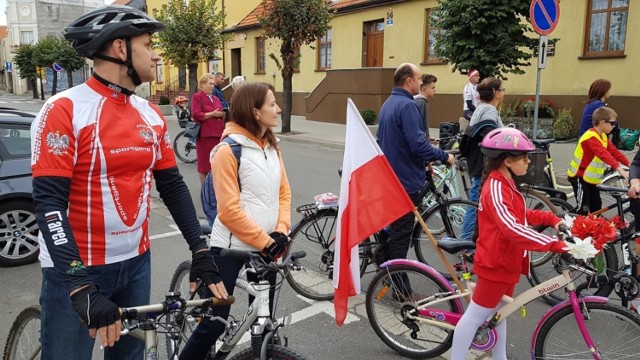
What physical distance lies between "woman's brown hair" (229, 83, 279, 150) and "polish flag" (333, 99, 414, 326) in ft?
1.83

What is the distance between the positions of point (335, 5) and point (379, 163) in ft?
67.8

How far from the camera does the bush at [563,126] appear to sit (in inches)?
557

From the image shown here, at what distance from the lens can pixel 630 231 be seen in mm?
4102

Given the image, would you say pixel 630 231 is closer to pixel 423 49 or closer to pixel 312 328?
pixel 312 328

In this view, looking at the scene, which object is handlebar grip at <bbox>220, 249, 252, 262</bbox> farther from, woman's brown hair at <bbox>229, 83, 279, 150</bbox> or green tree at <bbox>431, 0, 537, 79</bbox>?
green tree at <bbox>431, 0, 537, 79</bbox>

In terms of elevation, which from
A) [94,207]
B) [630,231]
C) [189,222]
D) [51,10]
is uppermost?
[51,10]

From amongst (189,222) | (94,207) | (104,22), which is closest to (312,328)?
(189,222)

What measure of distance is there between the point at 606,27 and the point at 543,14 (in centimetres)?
687

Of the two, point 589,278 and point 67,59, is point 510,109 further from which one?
point 67,59

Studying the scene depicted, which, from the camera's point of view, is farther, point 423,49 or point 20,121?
point 423,49

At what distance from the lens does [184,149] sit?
12.0 meters

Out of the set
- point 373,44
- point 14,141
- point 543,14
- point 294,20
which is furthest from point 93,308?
point 373,44

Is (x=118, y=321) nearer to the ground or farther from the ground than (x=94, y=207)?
nearer to the ground

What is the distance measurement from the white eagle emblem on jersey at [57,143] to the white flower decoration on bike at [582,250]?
92.2 inches
